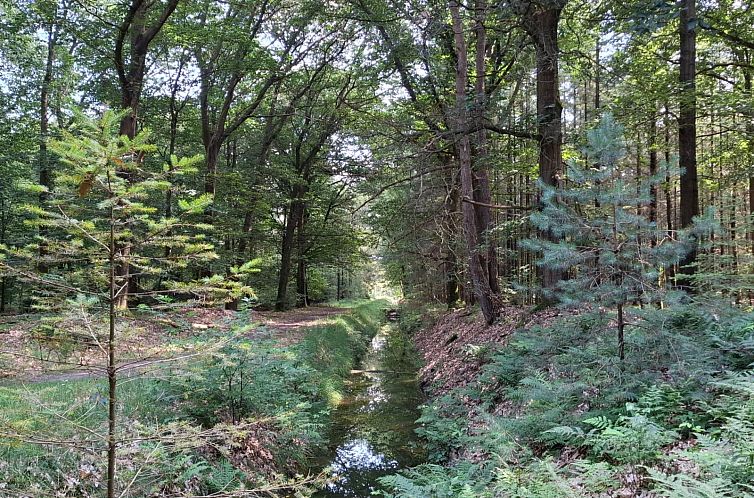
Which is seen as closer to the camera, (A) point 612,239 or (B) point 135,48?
(A) point 612,239

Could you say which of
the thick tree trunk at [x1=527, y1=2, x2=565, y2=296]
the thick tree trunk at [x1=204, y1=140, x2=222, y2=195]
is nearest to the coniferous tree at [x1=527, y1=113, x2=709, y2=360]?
the thick tree trunk at [x1=527, y1=2, x2=565, y2=296]

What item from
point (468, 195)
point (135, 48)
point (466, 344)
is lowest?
point (466, 344)

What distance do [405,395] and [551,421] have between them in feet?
21.3

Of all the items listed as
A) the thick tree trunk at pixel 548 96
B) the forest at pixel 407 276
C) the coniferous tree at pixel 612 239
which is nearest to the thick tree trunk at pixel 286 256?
the forest at pixel 407 276

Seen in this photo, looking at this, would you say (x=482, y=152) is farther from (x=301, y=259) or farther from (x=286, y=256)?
(x=301, y=259)

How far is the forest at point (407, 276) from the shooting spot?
2.89m

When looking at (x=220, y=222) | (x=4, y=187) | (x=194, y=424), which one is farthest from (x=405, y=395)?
(x=4, y=187)

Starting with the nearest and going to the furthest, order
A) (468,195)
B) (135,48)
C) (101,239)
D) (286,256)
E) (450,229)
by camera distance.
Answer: (101,239) < (468,195) < (135,48) < (450,229) < (286,256)

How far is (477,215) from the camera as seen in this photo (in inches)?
497

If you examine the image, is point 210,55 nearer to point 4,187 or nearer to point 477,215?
point 4,187

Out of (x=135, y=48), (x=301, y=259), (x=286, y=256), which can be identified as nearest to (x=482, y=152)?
(x=135, y=48)

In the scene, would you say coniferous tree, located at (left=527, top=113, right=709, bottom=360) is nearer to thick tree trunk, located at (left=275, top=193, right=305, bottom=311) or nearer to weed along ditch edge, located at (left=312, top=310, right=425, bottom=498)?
weed along ditch edge, located at (left=312, top=310, right=425, bottom=498)

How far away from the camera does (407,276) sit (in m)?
21.5

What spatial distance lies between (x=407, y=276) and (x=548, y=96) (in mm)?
13467
